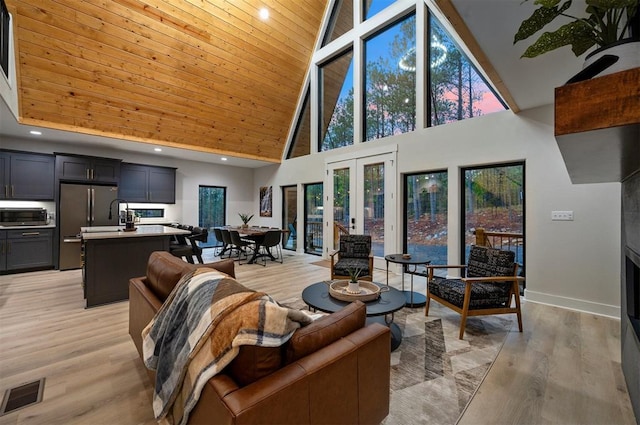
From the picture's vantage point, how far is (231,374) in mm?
1084

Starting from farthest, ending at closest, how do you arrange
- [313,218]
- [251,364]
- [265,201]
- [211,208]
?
[265,201]
[211,208]
[313,218]
[251,364]

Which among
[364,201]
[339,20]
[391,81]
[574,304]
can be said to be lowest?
[574,304]

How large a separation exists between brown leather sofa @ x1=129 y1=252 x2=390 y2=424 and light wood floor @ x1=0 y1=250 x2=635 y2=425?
82cm

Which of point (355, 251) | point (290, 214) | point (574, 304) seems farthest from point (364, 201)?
point (574, 304)

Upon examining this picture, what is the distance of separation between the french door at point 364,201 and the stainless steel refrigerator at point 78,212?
15.7ft

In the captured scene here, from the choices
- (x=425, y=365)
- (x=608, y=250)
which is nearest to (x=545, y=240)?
(x=608, y=250)

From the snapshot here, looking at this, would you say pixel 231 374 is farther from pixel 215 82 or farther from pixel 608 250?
pixel 215 82

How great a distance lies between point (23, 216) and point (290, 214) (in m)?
5.52

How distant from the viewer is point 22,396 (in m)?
1.85

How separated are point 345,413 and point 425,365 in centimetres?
126

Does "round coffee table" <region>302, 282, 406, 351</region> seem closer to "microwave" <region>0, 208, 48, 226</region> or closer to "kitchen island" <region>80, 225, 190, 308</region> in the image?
"kitchen island" <region>80, 225, 190, 308</region>

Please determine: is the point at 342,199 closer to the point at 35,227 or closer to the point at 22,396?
the point at 22,396

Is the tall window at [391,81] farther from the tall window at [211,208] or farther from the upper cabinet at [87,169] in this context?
the upper cabinet at [87,169]

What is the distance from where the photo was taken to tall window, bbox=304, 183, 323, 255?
23.7 feet
